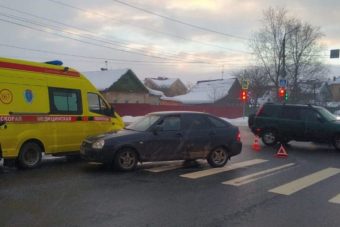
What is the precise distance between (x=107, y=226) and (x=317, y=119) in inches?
492

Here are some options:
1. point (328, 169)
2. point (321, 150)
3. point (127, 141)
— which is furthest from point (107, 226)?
point (321, 150)

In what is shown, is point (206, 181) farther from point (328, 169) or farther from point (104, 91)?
point (104, 91)

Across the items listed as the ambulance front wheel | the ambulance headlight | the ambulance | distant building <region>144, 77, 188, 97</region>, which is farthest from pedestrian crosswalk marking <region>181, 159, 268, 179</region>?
distant building <region>144, 77, 188, 97</region>

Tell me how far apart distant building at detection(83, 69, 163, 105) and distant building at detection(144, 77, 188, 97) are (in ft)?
128

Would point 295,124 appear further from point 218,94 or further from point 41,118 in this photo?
point 218,94

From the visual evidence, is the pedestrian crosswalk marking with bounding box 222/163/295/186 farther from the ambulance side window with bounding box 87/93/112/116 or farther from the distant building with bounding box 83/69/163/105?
the distant building with bounding box 83/69/163/105

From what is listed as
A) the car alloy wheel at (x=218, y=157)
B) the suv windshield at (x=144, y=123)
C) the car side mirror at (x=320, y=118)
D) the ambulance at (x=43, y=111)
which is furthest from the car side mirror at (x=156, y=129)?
the car side mirror at (x=320, y=118)

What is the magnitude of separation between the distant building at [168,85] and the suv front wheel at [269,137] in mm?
75590

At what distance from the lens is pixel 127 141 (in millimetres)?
10258

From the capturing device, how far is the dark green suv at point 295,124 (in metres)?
16.2

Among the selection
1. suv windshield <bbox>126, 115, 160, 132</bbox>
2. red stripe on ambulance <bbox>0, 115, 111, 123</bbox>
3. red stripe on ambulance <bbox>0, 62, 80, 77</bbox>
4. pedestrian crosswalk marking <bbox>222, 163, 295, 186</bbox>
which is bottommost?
pedestrian crosswalk marking <bbox>222, 163, 295, 186</bbox>

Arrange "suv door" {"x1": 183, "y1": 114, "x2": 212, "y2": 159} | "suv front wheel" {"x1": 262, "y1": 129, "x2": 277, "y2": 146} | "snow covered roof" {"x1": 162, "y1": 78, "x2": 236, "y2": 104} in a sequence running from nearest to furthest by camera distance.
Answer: "suv door" {"x1": 183, "y1": 114, "x2": 212, "y2": 159} → "suv front wheel" {"x1": 262, "y1": 129, "x2": 277, "y2": 146} → "snow covered roof" {"x1": 162, "y1": 78, "x2": 236, "y2": 104}

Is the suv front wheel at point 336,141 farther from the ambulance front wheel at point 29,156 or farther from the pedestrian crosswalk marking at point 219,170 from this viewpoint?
the ambulance front wheel at point 29,156

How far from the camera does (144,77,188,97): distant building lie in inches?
3699
